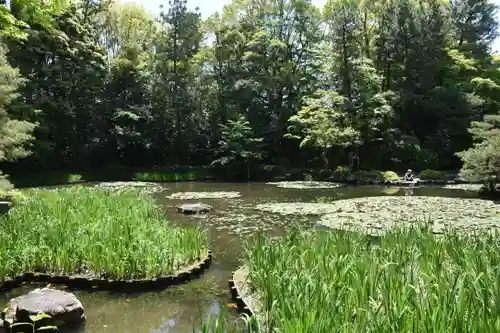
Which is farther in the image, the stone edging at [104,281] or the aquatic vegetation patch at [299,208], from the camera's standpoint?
the aquatic vegetation patch at [299,208]

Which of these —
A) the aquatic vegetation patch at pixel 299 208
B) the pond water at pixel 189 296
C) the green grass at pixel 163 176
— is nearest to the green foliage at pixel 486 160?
the aquatic vegetation patch at pixel 299 208

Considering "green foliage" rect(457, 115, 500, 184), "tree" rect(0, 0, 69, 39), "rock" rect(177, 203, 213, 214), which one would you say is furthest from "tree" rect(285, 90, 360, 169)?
"tree" rect(0, 0, 69, 39)

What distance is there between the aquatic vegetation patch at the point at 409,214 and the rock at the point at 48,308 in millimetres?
4374

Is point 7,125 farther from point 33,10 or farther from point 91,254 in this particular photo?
point 91,254

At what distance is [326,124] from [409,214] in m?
11.2

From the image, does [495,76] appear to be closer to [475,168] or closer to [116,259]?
[475,168]

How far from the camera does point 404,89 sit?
24.4 m

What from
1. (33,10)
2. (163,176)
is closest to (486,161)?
(33,10)

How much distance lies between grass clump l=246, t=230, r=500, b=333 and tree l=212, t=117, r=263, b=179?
56.5ft

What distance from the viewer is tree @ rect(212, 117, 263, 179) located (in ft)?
74.3

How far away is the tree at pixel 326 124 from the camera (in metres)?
20.3

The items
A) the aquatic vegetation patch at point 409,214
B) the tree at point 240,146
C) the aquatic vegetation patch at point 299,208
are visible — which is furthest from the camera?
the tree at point 240,146

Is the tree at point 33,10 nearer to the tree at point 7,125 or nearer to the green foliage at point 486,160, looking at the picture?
the tree at point 7,125

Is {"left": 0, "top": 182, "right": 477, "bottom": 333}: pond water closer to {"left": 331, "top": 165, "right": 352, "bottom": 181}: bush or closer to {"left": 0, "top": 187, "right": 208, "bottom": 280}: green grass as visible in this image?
{"left": 0, "top": 187, "right": 208, "bottom": 280}: green grass
